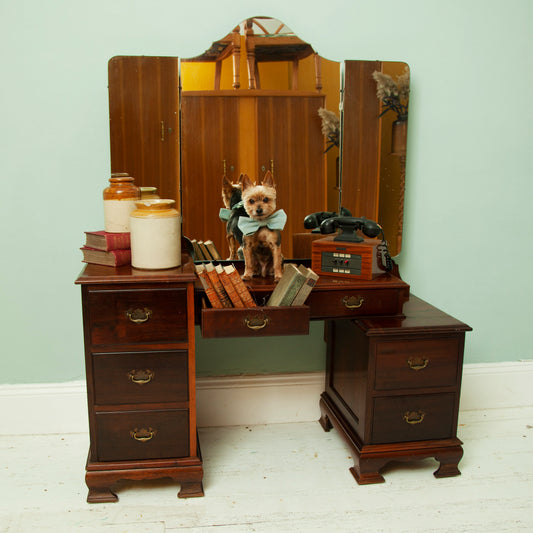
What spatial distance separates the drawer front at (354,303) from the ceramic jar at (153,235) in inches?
21.4

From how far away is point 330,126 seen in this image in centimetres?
238

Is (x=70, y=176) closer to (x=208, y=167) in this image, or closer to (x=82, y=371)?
(x=208, y=167)

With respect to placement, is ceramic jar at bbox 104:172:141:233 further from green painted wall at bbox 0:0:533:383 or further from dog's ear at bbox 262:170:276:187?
dog's ear at bbox 262:170:276:187

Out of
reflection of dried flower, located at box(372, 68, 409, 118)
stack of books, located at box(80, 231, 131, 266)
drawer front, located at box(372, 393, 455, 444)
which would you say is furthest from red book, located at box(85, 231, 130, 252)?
reflection of dried flower, located at box(372, 68, 409, 118)

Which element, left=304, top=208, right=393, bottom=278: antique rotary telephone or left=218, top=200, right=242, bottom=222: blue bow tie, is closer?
left=304, top=208, right=393, bottom=278: antique rotary telephone

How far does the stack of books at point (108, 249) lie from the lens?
1.99 m

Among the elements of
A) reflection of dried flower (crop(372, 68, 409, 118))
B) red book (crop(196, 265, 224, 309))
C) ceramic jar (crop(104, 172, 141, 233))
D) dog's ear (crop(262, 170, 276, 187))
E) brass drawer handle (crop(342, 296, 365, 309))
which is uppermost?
reflection of dried flower (crop(372, 68, 409, 118))

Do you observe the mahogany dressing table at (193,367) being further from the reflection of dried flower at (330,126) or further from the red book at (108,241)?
the reflection of dried flower at (330,126)

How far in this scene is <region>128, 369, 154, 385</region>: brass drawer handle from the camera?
1951 millimetres

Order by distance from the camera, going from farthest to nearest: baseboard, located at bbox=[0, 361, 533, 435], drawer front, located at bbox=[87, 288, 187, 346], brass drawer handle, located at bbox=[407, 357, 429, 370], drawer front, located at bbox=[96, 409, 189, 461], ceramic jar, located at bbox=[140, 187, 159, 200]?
baseboard, located at bbox=[0, 361, 533, 435]
ceramic jar, located at bbox=[140, 187, 159, 200]
brass drawer handle, located at bbox=[407, 357, 429, 370]
drawer front, located at bbox=[96, 409, 189, 461]
drawer front, located at bbox=[87, 288, 187, 346]

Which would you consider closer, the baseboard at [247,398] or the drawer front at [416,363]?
the drawer front at [416,363]

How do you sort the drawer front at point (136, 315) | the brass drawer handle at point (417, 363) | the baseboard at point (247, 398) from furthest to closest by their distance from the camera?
the baseboard at point (247, 398)
the brass drawer handle at point (417, 363)
the drawer front at point (136, 315)

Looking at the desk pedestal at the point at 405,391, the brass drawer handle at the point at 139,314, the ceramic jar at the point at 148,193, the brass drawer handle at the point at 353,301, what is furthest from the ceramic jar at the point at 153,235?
the desk pedestal at the point at 405,391

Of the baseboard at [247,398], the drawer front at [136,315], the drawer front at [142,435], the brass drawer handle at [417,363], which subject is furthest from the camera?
the baseboard at [247,398]
